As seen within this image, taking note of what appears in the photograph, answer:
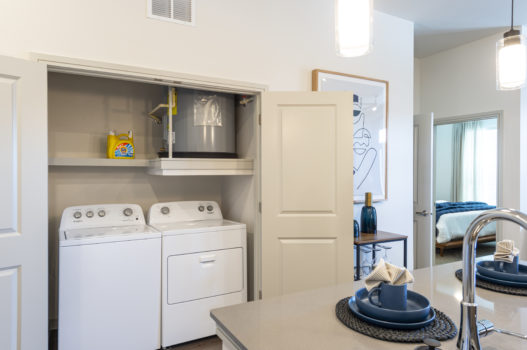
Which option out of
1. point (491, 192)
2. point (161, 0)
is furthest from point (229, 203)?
point (491, 192)

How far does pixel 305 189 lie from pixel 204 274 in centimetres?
99

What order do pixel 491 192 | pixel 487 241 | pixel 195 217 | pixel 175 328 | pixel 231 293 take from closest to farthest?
1. pixel 175 328
2. pixel 231 293
3. pixel 195 217
4. pixel 487 241
5. pixel 491 192

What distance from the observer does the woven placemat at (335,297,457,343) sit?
38.5 inches

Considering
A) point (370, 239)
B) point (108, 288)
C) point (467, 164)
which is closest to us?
point (108, 288)

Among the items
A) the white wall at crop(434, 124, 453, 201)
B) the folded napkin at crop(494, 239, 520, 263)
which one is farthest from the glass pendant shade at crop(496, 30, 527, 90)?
the white wall at crop(434, 124, 453, 201)

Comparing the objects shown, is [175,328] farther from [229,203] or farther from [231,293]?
[229,203]

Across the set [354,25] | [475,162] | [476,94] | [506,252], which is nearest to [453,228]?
[476,94]

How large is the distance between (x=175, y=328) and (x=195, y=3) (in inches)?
90.7

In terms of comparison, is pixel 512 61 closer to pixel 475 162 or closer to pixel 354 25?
pixel 354 25

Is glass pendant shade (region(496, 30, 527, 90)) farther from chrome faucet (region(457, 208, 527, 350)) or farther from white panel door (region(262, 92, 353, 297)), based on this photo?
chrome faucet (region(457, 208, 527, 350))

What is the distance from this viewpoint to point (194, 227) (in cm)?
274

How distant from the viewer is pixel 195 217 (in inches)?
125

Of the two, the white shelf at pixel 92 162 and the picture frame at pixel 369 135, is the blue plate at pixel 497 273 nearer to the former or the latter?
the picture frame at pixel 369 135

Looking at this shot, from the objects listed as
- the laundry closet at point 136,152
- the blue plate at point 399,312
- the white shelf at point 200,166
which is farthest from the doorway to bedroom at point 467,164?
the blue plate at point 399,312
